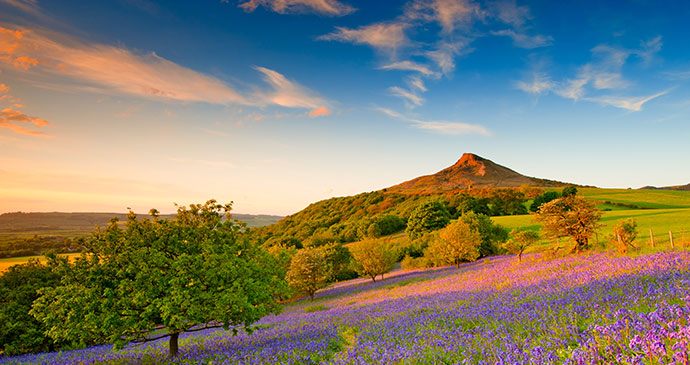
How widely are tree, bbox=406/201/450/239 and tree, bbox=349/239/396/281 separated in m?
29.6

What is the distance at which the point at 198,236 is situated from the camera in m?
10.9

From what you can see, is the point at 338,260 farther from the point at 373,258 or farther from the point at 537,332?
the point at 537,332

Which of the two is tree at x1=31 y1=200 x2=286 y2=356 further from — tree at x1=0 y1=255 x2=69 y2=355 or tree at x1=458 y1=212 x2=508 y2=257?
tree at x1=458 y1=212 x2=508 y2=257

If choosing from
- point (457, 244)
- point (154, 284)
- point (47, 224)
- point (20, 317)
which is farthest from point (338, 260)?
point (47, 224)

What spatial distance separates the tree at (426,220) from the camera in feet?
225

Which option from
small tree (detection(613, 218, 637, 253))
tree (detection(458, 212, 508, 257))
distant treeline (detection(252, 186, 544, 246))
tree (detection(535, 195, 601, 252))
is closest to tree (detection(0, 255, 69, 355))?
tree (detection(535, 195, 601, 252))

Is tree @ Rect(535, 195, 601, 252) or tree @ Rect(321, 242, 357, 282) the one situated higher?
tree @ Rect(535, 195, 601, 252)

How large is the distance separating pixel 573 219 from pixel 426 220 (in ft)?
152

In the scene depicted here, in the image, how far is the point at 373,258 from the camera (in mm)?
38938

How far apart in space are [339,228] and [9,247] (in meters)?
81.9

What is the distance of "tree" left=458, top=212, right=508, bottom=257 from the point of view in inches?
1842

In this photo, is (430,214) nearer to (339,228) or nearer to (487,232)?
(487,232)

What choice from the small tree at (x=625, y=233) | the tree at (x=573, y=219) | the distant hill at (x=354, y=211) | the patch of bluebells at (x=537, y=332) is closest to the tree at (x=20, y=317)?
the patch of bluebells at (x=537, y=332)

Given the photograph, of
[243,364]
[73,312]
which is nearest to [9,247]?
[73,312]
